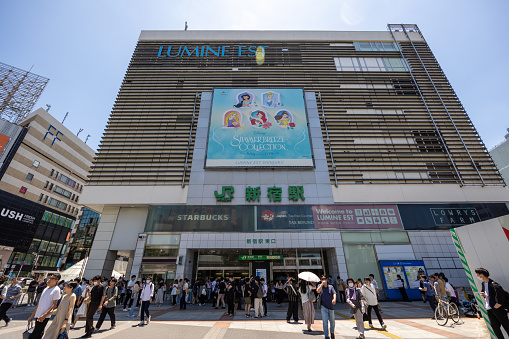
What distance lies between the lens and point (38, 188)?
39.0m

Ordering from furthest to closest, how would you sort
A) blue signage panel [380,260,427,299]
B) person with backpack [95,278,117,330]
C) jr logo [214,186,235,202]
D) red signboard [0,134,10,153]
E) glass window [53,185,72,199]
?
glass window [53,185,72,199] → red signboard [0,134,10,153] → jr logo [214,186,235,202] → blue signage panel [380,260,427,299] → person with backpack [95,278,117,330]

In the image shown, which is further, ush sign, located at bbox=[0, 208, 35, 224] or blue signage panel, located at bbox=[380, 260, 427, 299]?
ush sign, located at bbox=[0, 208, 35, 224]

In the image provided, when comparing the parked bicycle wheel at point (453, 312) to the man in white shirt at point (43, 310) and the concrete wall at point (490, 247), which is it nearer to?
the concrete wall at point (490, 247)

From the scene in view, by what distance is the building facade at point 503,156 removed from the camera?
50.9 m

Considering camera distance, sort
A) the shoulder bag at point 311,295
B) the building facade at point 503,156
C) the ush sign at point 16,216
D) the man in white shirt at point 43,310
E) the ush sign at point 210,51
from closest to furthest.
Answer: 1. the man in white shirt at point 43,310
2. the shoulder bag at point 311,295
3. the ush sign at point 210,51
4. the ush sign at point 16,216
5. the building facade at point 503,156

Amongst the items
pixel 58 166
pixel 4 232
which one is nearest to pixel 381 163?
pixel 4 232

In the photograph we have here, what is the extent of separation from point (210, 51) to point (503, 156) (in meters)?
69.2

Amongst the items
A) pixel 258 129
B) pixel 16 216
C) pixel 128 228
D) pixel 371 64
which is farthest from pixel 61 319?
pixel 16 216

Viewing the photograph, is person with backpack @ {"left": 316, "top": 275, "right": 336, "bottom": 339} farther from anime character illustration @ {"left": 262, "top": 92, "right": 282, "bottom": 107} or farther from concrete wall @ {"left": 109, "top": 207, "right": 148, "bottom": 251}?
anime character illustration @ {"left": 262, "top": 92, "right": 282, "bottom": 107}

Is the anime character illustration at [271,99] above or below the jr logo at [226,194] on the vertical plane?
above

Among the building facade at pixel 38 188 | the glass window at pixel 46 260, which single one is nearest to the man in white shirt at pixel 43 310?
the building facade at pixel 38 188

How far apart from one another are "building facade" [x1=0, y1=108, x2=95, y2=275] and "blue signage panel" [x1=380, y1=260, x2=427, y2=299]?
43012 mm

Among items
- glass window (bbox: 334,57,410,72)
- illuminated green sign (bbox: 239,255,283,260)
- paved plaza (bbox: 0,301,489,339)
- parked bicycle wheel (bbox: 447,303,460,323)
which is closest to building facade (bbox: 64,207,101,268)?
illuminated green sign (bbox: 239,255,283,260)

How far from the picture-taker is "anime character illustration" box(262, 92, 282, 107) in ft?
74.0
